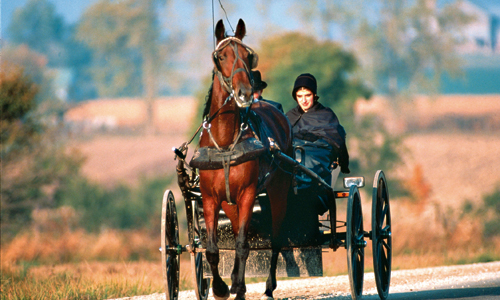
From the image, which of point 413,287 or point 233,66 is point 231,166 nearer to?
point 233,66

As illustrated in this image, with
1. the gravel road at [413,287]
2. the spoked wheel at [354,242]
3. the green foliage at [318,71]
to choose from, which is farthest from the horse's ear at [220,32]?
the green foliage at [318,71]

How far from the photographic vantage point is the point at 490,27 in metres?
65.6

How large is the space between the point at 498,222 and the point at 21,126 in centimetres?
1543

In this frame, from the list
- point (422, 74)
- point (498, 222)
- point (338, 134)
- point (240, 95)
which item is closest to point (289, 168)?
point (338, 134)

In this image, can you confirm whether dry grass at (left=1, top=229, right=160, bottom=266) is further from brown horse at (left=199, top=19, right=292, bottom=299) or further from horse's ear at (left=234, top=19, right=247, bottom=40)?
horse's ear at (left=234, top=19, right=247, bottom=40)

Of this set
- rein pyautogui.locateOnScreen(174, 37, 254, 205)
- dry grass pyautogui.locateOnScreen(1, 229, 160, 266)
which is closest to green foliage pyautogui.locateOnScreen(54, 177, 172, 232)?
dry grass pyautogui.locateOnScreen(1, 229, 160, 266)

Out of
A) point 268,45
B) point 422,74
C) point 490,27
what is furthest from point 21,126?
point 490,27

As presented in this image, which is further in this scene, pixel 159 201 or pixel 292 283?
pixel 159 201

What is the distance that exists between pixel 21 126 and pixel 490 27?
5447cm

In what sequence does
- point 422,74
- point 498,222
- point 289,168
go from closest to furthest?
point 289,168
point 498,222
point 422,74

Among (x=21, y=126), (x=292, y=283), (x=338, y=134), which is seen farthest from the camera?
(x=21, y=126)

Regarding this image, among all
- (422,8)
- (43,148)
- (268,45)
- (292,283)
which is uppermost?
(422,8)

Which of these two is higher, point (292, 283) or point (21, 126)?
point (21, 126)

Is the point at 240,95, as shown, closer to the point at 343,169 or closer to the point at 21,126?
the point at 343,169
